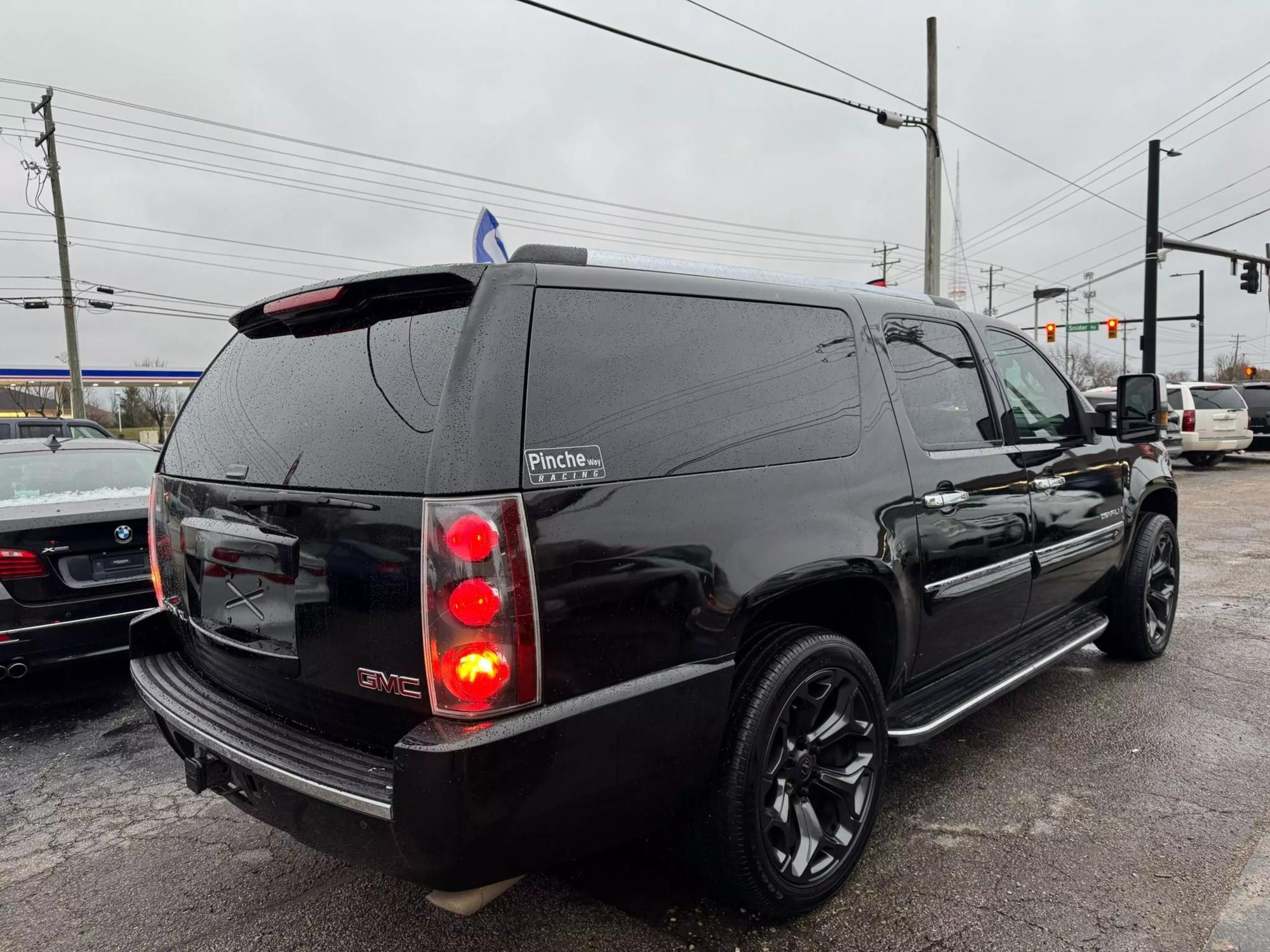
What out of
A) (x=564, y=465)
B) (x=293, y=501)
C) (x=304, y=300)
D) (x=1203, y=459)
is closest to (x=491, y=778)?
(x=564, y=465)

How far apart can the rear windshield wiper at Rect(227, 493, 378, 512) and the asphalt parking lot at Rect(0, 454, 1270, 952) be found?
3.25 feet

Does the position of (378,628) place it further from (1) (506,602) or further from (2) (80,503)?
(2) (80,503)

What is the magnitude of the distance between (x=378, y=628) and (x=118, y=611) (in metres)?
2.96

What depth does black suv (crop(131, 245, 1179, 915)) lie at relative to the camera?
1.81m

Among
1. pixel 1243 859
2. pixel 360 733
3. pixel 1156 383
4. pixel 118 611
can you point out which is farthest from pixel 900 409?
pixel 118 611

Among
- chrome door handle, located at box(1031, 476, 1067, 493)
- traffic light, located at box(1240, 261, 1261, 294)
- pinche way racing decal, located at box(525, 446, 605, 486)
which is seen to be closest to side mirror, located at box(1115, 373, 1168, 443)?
chrome door handle, located at box(1031, 476, 1067, 493)

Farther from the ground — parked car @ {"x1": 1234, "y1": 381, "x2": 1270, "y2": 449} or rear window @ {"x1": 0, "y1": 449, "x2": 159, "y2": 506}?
rear window @ {"x1": 0, "y1": 449, "x2": 159, "y2": 506}

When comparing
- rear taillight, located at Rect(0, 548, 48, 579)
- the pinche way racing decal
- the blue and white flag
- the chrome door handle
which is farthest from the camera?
the blue and white flag

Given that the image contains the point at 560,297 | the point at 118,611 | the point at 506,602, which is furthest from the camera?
the point at 118,611

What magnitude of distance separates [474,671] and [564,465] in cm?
50

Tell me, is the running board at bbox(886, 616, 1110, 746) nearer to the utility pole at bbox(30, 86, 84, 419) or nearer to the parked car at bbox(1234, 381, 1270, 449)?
the parked car at bbox(1234, 381, 1270, 449)

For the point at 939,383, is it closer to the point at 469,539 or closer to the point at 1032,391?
the point at 1032,391

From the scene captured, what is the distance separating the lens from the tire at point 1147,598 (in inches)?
177

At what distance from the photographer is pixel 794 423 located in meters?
2.54
